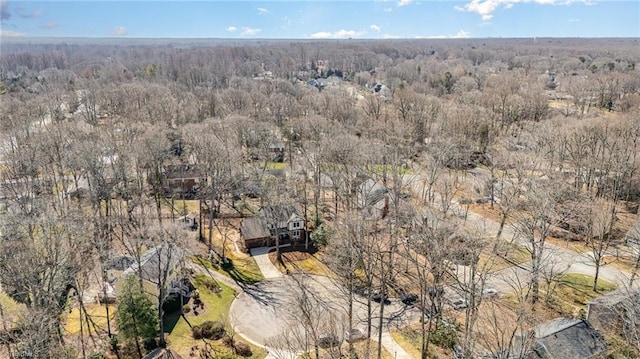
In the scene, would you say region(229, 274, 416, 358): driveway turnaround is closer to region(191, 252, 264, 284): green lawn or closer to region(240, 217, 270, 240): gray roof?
region(191, 252, 264, 284): green lawn

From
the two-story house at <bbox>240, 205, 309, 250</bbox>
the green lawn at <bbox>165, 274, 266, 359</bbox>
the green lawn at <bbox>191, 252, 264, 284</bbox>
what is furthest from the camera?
the two-story house at <bbox>240, 205, 309, 250</bbox>

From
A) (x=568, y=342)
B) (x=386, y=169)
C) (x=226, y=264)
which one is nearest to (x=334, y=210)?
(x=386, y=169)

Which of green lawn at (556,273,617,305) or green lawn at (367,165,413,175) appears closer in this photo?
green lawn at (556,273,617,305)

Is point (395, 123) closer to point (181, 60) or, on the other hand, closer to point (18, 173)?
point (18, 173)

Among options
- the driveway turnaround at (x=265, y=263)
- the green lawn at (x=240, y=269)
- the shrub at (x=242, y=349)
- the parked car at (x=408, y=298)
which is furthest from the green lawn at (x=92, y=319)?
the parked car at (x=408, y=298)

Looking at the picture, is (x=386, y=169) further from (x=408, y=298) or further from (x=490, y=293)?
(x=490, y=293)

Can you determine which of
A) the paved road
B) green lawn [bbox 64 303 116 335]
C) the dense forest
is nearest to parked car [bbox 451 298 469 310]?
the dense forest
